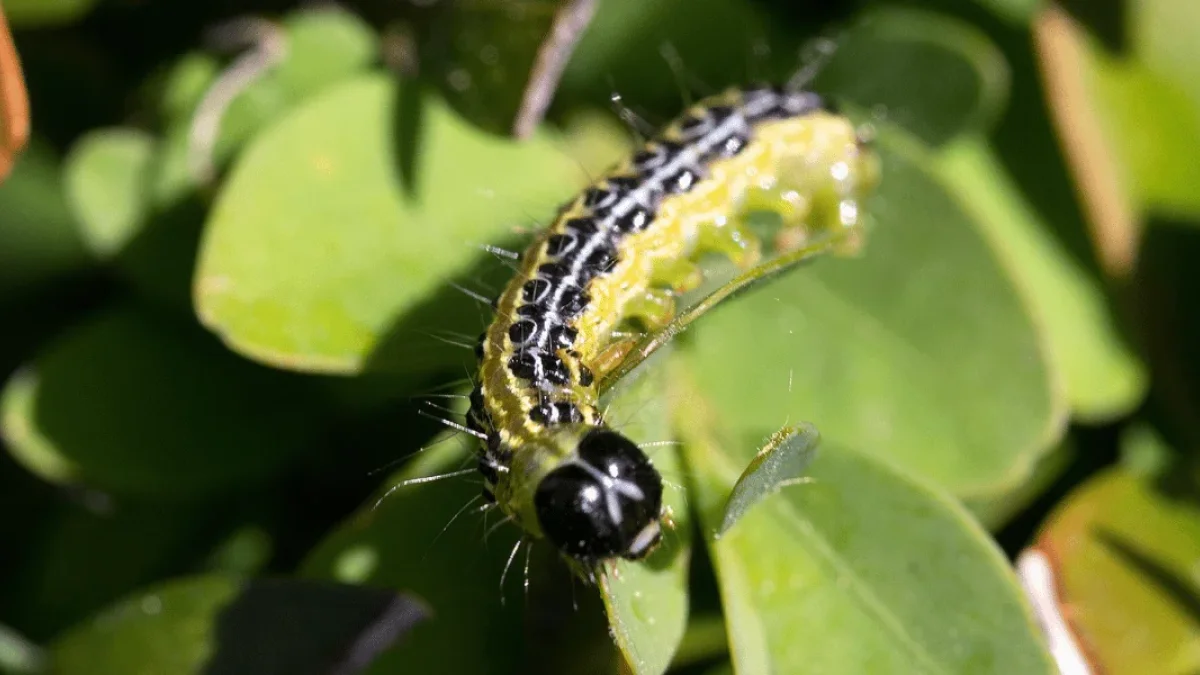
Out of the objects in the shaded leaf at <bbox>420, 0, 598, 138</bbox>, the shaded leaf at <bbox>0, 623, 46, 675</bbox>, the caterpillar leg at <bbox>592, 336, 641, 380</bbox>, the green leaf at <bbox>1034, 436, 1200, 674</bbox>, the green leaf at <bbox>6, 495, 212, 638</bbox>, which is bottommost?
the green leaf at <bbox>1034, 436, 1200, 674</bbox>

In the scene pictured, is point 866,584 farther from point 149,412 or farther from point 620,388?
point 149,412

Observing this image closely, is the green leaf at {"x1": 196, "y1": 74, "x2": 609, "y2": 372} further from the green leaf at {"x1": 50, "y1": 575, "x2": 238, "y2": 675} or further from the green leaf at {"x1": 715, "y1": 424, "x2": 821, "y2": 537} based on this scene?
the green leaf at {"x1": 715, "y1": 424, "x2": 821, "y2": 537}

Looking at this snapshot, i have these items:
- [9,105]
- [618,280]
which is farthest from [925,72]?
[9,105]

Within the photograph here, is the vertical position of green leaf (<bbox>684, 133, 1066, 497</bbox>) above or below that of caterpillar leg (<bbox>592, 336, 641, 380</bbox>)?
below

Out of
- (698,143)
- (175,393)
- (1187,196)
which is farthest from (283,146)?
(1187,196)

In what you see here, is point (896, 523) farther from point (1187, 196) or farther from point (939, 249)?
point (1187, 196)

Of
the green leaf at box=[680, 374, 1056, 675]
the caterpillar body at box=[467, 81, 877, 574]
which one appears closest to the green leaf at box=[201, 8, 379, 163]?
the caterpillar body at box=[467, 81, 877, 574]
